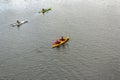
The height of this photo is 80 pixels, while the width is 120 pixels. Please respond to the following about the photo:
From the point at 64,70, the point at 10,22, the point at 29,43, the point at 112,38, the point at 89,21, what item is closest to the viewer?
the point at 64,70

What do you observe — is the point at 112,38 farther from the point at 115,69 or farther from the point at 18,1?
the point at 18,1

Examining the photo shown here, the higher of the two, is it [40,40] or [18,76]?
[40,40]

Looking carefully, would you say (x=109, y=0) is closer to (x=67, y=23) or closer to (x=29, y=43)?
(x=67, y=23)

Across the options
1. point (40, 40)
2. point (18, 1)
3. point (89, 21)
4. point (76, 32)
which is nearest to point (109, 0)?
point (89, 21)

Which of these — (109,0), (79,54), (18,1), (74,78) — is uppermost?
(18,1)

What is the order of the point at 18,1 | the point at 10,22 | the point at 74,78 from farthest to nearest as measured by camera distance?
the point at 18,1
the point at 10,22
the point at 74,78

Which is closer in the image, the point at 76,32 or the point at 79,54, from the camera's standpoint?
the point at 79,54

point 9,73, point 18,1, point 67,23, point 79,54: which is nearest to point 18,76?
point 9,73
